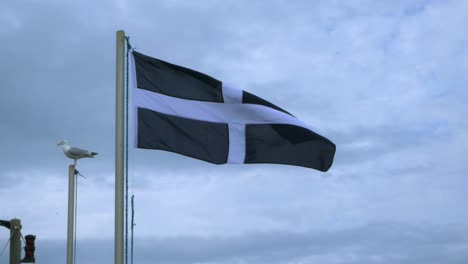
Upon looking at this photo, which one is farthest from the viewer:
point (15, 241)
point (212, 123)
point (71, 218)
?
point (15, 241)

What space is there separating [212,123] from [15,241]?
778cm

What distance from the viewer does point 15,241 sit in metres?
18.6

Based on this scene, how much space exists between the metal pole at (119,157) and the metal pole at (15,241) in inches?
338

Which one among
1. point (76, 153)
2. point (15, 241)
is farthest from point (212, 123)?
point (15, 241)

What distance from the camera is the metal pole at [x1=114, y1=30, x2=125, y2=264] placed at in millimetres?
10398

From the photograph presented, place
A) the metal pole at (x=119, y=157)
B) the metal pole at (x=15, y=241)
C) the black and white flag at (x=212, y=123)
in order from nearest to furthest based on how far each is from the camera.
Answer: the metal pole at (x=119, y=157) < the black and white flag at (x=212, y=123) < the metal pole at (x=15, y=241)

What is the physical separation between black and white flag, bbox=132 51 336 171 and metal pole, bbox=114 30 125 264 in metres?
0.64

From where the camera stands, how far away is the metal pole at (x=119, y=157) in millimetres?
10398

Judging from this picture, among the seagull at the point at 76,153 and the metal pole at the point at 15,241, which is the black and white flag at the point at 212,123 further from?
the metal pole at the point at 15,241

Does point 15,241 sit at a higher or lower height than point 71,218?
higher

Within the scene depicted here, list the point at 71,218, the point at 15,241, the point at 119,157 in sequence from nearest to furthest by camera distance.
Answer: the point at 119,157 < the point at 71,218 < the point at 15,241

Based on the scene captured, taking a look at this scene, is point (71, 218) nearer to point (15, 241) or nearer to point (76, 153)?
point (76, 153)

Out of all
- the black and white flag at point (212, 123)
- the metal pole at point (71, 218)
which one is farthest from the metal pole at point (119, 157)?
the metal pole at point (71, 218)

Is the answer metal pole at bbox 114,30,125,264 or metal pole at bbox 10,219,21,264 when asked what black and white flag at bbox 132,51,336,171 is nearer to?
metal pole at bbox 114,30,125,264
